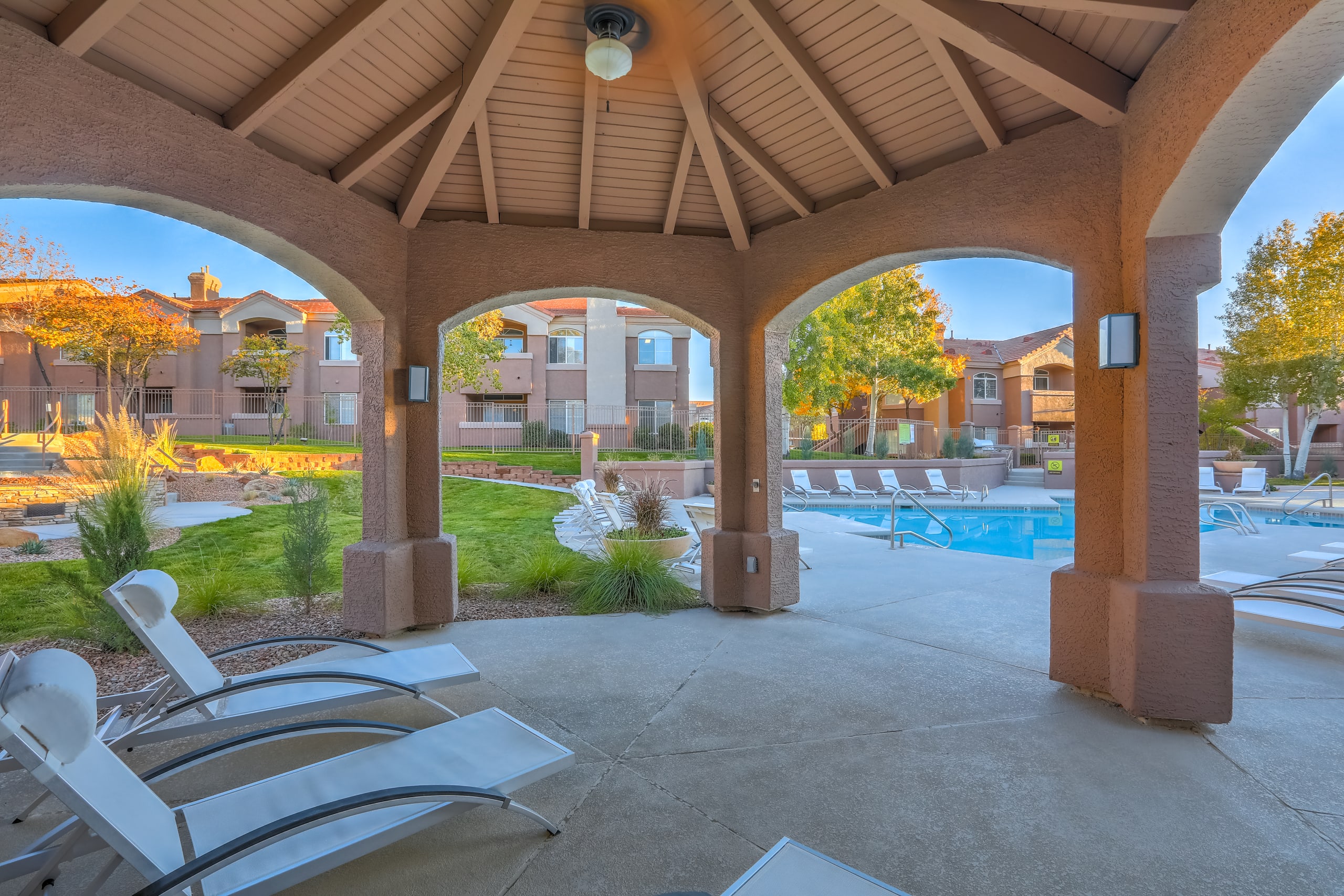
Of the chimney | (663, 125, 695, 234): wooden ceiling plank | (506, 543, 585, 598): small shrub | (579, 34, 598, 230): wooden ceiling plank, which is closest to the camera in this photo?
(579, 34, 598, 230): wooden ceiling plank

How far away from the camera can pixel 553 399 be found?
25.0 meters

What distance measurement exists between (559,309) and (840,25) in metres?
21.9

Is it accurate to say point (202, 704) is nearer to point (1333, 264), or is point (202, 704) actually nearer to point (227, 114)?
point (227, 114)

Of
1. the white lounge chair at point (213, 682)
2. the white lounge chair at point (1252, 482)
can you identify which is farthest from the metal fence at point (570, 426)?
the white lounge chair at point (213, 682)

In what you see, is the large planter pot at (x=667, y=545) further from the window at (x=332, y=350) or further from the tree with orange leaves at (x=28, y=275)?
the window at (x=332, y=350)

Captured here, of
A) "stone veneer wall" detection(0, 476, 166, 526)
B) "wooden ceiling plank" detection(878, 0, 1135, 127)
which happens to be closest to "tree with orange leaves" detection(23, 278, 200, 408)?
"stone veneer wall" detection(0, 476, 166, 526)

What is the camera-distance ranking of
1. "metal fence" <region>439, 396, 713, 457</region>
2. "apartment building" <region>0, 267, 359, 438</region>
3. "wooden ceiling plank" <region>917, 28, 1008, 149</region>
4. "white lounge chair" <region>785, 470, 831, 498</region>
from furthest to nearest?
"apartment building" <region>0, 267, 359, 438</region>
"metal fence" <region>439, 396, 713, 457</region>
"white lounge chair" <region>785, 470, 831, 498</region>
"wooden ceiling plank" <region>917, 28, 1008, 149</region>

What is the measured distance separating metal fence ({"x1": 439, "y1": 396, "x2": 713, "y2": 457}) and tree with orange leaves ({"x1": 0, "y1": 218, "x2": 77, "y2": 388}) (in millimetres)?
10928

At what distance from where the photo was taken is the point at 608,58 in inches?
152

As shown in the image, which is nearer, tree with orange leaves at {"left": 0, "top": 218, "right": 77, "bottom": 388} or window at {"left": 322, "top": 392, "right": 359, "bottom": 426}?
tree with orange leaves at {"left": 0, "top": 218, "right": 77, "bottom": 388}

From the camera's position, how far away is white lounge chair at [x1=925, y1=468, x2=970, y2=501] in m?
17.8

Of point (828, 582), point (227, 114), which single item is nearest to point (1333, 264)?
point (828, 582)

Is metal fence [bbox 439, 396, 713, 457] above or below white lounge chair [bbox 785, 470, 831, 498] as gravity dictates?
above

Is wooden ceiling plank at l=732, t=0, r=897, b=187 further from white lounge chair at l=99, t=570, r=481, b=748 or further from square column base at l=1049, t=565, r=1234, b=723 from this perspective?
white lounge chair at l=99, t=570, r=481, b=748
